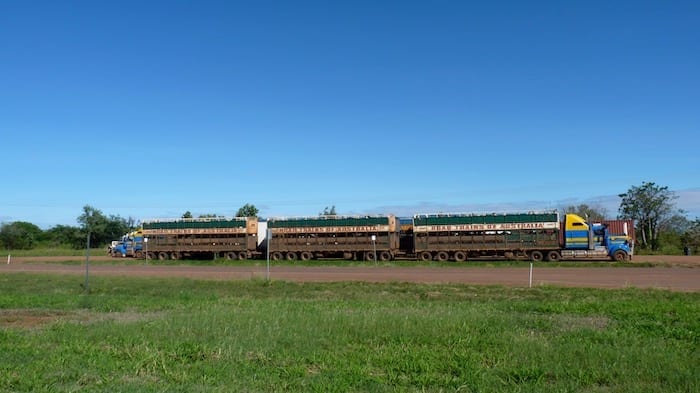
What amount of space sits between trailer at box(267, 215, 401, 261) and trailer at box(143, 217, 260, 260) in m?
2.32

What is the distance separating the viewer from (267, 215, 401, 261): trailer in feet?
162

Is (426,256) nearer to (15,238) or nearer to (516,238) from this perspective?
(516,238)

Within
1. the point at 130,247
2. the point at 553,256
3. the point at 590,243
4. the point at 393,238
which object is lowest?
the point at 553,256

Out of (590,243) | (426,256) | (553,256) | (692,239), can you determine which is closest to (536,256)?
(553,256)

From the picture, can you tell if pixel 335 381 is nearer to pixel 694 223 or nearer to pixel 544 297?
pixel 544 297

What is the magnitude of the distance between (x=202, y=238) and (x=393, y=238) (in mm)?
17257

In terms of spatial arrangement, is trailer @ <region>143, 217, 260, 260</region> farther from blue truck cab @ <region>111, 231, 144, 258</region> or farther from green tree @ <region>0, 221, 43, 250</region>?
green tree @ <region>0, 221, 43, 250</region>

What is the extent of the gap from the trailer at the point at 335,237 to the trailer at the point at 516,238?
99.6 inches

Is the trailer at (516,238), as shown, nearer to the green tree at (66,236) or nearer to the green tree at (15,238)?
the green tree at (66,236)

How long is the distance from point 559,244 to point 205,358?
135 ft

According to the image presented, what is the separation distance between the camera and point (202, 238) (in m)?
53.9

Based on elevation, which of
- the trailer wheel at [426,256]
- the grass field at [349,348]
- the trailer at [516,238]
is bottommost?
the trailer wheel at [426,256]

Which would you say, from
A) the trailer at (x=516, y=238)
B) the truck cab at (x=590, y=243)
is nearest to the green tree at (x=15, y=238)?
the trailer at (x=516, y=238)

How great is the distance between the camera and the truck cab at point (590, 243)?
4494 centimetres
